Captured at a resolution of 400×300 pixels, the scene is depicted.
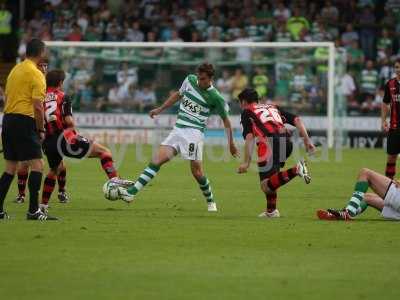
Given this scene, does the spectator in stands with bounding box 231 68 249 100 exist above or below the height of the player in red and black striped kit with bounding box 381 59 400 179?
below

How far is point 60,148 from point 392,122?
581 centimetres

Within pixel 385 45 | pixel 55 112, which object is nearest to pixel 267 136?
pixel 55 112

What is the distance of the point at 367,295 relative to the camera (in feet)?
28.3

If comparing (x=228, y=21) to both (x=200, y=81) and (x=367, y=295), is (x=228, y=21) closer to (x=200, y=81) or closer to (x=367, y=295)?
(x=200, y=81)

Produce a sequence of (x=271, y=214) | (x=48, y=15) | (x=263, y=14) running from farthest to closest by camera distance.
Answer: (x=48, y=15) → (x=263, y=14) → (x=271, y=214)

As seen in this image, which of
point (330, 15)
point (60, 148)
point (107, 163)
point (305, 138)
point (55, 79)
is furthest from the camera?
point (330, 15)

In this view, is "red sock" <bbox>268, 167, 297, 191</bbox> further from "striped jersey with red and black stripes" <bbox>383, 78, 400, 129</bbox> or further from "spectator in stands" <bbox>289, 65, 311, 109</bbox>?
"spectator in stands" <bbox>289, 65, 311, 109</bbox>

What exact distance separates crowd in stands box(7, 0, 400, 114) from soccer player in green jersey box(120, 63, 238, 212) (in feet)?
54.3

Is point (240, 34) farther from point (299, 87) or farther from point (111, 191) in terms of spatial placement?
point (111, 191)

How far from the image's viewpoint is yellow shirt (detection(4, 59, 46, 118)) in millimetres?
12738

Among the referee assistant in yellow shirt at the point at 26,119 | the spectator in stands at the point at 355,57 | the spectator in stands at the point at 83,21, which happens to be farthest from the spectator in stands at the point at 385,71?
the referee assistant in yellow shirt at the point at 26,119

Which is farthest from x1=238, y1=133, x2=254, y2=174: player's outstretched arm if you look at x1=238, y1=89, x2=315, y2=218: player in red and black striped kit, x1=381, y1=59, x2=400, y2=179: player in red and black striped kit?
x1=381, y1=59, x2=400, y2=179: player in red and black striped kit

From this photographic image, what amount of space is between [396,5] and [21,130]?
24112 mm

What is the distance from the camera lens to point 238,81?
3200 cm
